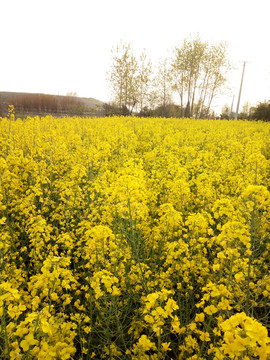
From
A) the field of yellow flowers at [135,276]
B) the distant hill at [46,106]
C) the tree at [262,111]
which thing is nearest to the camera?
the field of yellow flowers at [135,276]

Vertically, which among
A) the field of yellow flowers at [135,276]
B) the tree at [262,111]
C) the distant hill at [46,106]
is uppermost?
the tree at [262,111]

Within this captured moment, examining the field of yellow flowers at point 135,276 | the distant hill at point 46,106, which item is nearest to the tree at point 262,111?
the distant hill at point 46,106

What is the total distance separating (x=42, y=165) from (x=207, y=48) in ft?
108

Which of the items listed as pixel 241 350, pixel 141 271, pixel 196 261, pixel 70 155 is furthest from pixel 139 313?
pixel 70 155

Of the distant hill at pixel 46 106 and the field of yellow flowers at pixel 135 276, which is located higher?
the distant hill at pixel 46 106

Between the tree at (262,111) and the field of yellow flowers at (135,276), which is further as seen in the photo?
the tree at (262,111)

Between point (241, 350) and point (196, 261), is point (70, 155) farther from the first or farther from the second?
point (241, 350)

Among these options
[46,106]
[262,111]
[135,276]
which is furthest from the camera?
[46,106]

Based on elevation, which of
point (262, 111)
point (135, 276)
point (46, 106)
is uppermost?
point (262, 111)

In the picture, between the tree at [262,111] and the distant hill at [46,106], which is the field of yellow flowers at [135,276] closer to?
the distant hill at [46,106]

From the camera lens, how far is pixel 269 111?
21.0 metres

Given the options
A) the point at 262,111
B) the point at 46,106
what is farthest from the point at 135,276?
the point at 46,106

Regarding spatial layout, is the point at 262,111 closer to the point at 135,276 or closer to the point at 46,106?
the point at 46,106

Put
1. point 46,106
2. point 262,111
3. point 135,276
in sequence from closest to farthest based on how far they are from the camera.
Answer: point 135,276, point 262,111, point 46,106
